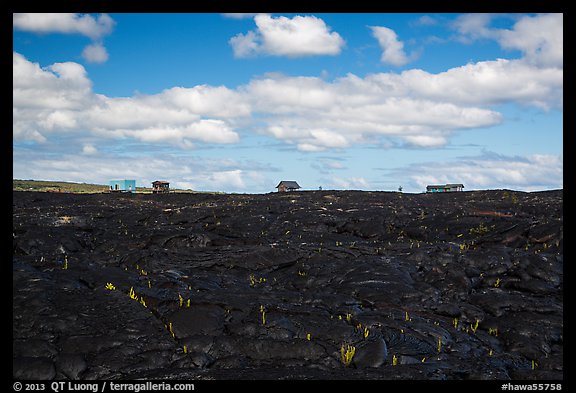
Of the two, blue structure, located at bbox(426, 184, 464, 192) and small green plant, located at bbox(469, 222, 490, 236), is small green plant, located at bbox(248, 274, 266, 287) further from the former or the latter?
blue structure, located at bbox(426, 184, 464, 192)

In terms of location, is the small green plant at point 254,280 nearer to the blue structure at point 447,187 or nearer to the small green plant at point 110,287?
the small green plant at point 110,287

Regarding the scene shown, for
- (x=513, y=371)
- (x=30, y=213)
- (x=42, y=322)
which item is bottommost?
(x=513, y=371)

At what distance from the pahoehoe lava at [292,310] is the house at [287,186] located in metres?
70.0

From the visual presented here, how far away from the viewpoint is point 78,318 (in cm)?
1289

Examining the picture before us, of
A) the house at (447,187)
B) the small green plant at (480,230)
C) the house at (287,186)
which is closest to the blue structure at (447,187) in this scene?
the house at (447,187)

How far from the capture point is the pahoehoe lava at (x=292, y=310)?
11.3 meters

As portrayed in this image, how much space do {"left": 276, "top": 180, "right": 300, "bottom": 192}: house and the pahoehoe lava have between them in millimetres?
70026

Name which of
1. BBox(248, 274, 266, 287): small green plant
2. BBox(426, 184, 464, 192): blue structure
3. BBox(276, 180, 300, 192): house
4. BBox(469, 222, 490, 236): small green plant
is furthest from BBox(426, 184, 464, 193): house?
BBox(248, 274, 266, 287): small green plant

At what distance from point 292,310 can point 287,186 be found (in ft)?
280

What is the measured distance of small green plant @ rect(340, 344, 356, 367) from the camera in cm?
1169
